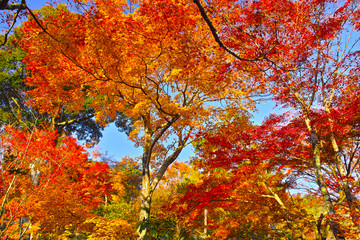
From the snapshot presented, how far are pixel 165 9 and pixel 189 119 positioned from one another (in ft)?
11.4

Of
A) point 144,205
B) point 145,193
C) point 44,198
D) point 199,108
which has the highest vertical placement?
point 199,108

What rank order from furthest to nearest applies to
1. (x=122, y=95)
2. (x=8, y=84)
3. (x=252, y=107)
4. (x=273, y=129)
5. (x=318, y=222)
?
(x=8, y=84)
(x=252, y=107)
(x=122, y=95)
(x=273, y=129)
(x=318, y=222)

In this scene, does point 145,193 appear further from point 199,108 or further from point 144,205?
point 199,108

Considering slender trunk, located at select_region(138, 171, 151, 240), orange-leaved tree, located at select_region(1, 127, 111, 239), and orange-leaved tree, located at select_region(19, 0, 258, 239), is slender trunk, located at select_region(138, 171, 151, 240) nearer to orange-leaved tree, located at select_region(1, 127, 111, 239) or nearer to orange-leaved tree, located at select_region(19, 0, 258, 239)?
orange-leaved tree, located at select_region(19, 0, 258, 239)

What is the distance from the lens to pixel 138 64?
5781mm

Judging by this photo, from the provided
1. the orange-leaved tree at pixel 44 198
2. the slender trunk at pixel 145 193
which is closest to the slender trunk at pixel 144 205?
the slender trunk at pixel 145 193

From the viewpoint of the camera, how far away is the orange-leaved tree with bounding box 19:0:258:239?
490 centimetres

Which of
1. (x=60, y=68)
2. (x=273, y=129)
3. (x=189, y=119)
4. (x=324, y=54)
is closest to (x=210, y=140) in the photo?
(x=189, y=119)

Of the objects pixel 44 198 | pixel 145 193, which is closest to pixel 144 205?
pixel 145 193

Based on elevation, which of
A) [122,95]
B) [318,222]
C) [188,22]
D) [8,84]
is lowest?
[318,222]

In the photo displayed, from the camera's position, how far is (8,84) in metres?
12.8

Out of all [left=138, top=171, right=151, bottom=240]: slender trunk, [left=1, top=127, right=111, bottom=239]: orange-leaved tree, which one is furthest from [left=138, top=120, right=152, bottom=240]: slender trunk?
[left=1, top=127, right=111, bottom=239]: orange-leaved tree

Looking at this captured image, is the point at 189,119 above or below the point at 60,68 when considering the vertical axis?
below

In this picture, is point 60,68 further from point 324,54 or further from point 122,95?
point 324,54
